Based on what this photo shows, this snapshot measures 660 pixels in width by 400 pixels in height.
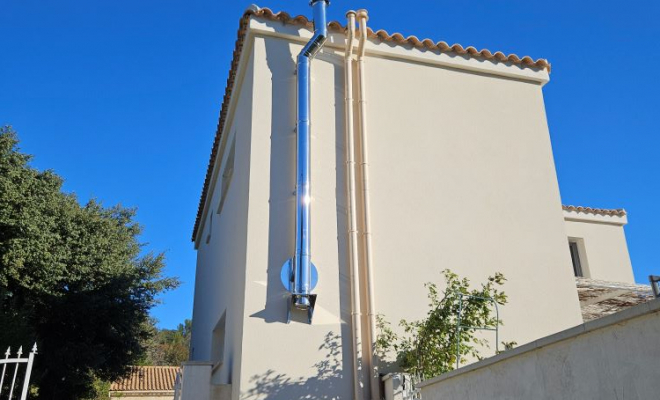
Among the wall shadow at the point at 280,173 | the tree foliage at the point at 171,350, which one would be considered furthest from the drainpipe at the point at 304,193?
the tree foliage at the point at 171,350

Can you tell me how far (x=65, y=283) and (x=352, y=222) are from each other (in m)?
10.2

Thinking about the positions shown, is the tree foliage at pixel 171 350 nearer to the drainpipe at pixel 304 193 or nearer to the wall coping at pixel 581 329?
the drainpipe at pixel 304 193

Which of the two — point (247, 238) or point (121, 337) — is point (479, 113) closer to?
point (247, 238)

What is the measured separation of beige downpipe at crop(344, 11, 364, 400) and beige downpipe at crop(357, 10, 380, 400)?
0.41 ft

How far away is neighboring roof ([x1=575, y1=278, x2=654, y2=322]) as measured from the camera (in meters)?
11.3

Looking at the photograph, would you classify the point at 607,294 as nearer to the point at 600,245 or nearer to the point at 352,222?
the point at 600,245

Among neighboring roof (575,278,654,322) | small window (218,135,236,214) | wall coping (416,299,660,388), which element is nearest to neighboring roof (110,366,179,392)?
small window (218,135,236,214)

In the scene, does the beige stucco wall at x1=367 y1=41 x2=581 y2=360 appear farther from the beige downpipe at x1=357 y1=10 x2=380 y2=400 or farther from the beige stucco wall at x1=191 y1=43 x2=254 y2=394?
the beige stucco wall at x1=191 y1=43 x2=254 y2=394

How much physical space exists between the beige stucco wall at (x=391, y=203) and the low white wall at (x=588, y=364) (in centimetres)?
296

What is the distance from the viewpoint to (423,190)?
8.68m

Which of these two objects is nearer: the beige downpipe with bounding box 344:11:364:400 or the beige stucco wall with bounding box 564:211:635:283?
the beige downpipe with bounding box 344:11:364:400

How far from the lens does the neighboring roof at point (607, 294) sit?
11273 mm

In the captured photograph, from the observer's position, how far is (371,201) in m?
8.29

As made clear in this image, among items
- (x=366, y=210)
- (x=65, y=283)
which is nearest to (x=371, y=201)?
(x=366, y=210)
